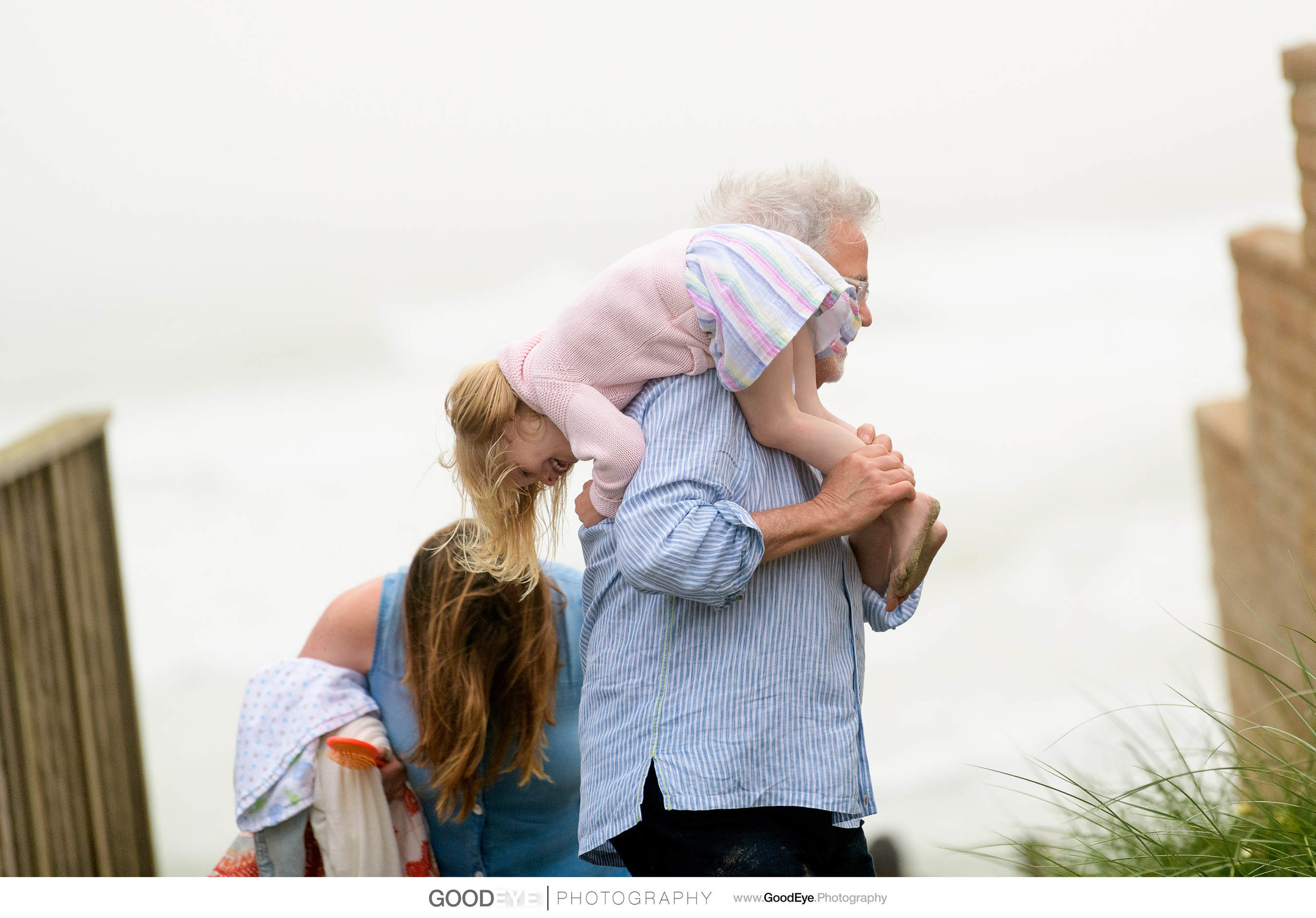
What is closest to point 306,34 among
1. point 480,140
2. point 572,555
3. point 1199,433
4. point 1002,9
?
point 480,140

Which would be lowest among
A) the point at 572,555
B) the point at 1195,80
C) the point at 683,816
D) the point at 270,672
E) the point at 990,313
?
the point at 683,816

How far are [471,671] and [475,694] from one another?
0.04 meters

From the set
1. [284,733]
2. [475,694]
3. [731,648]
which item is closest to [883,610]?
[731,648]

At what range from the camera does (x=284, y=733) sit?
1.97 metres

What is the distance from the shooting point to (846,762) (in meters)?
1.37

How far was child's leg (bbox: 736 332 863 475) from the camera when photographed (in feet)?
4.41

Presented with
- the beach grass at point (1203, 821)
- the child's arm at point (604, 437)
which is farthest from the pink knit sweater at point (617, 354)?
the beach grass at point (1203, 821)

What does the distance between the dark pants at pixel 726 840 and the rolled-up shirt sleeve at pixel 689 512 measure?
0.25 meters

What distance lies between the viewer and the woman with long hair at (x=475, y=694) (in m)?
1.99

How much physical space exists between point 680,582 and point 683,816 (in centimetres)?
30

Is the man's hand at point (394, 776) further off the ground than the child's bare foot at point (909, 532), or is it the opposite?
the child's bare foot at point (909, 532)

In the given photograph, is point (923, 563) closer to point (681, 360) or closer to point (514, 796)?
point (681, 360)

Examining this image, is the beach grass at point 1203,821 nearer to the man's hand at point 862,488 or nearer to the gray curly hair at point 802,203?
the man's hand at point 862,488
